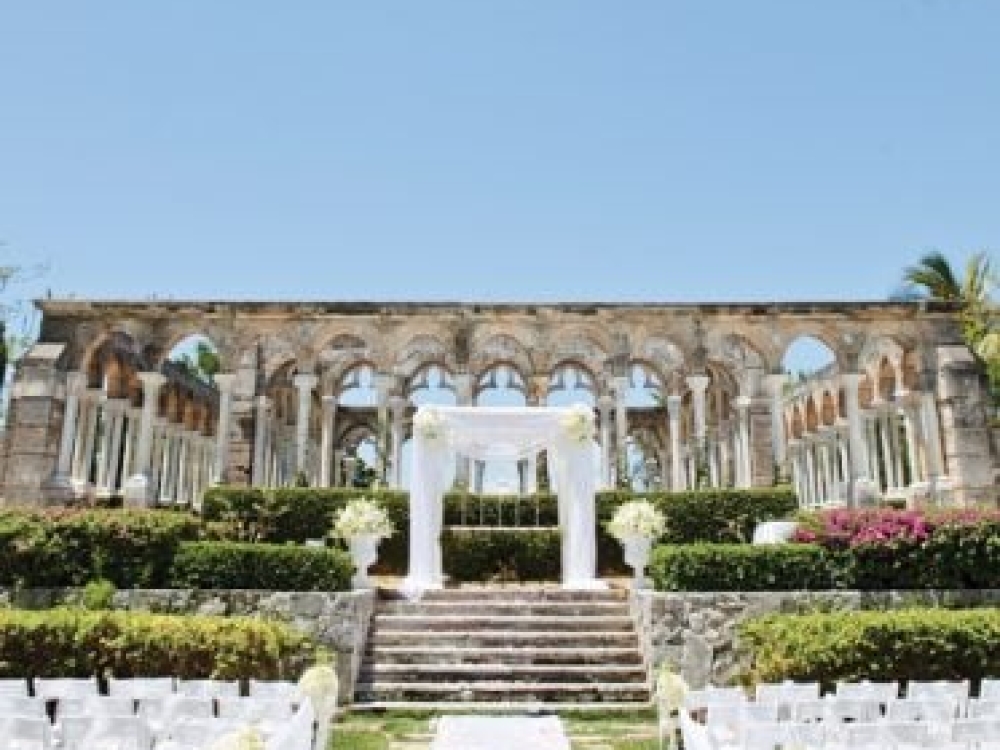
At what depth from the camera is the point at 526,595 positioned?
1220 cm

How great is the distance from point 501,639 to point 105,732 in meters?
6.32

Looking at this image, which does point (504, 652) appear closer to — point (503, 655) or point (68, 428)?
point (503, 655)

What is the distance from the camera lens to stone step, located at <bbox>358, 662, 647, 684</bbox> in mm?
Result: 10359

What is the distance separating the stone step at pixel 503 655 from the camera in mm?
10641

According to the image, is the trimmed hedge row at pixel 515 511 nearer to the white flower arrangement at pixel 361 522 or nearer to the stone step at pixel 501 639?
the white flower arrangement at pixel 361 522

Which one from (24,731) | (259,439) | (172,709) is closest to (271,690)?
(172,709)

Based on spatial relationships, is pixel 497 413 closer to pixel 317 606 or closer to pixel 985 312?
pixel 317 606

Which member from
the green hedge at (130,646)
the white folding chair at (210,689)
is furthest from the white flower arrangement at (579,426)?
the white folding chair at (210,689)

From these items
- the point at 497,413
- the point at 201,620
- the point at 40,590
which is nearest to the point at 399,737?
the point at 201,620

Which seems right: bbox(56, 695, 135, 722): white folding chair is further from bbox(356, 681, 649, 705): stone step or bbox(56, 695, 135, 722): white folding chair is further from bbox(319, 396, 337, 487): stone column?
bbox(319, 396, 337, 487): stone column

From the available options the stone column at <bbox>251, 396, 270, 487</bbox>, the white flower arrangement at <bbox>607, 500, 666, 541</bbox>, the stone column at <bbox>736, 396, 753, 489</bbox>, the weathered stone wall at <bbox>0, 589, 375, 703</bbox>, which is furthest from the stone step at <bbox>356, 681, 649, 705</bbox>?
the stone column at <bbox>251, 396, 270, 487</bbox>

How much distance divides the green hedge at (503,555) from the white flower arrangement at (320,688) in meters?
9.19

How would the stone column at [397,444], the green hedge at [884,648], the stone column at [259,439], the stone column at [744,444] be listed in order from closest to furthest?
the green hedge at [884,648] → the stone column at [397,444] → the stone column at [744,444] → the stone column at [259,439]

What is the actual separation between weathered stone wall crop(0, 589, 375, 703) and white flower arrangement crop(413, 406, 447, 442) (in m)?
3.31
